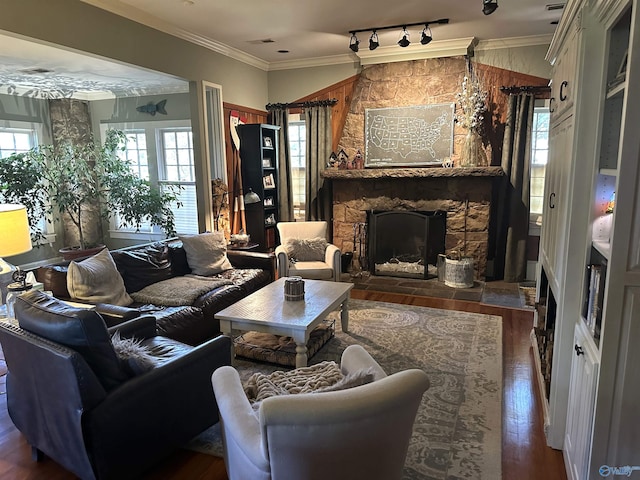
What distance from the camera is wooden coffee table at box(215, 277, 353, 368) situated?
281 centimetres

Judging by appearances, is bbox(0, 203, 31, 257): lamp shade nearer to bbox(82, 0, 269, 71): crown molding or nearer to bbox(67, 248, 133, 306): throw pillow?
bbox(67, 248, 133, 306): throw pillow

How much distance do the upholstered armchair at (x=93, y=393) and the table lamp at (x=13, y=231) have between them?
0.53 meters

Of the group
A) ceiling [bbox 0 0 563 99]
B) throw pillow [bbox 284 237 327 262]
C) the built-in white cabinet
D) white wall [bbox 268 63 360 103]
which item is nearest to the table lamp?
ceiling [bbox 0 0 563 99]

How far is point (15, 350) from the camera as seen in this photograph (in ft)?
6.52

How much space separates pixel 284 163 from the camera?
243 inches

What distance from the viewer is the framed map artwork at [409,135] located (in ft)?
17.5

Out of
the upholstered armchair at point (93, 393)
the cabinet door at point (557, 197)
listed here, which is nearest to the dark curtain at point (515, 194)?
the cabinet door at point (557, 197)

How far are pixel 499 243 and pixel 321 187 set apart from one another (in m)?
2.49

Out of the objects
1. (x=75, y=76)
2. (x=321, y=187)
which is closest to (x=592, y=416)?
(x=321, y=187)

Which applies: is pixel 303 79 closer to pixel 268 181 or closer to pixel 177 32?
pixel 268 181

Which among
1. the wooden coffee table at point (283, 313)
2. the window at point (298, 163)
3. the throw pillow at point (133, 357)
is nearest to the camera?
the throw pillow at point (133, 357)

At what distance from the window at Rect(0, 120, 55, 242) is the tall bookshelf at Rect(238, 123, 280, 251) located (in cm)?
282

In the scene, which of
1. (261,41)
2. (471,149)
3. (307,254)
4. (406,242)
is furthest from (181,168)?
(471,149)

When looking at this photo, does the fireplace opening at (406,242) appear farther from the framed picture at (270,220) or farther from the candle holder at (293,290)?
the candle holder at (293,290)
